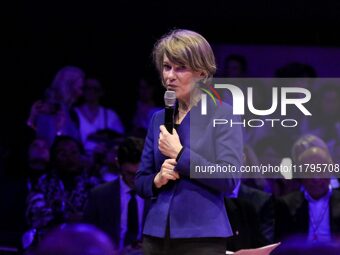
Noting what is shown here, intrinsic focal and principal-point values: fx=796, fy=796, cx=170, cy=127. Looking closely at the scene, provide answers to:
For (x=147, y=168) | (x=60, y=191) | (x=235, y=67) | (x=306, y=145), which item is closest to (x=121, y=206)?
(x=60, y=191)

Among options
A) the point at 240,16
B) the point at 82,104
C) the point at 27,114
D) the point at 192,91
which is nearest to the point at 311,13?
the point at 240,16

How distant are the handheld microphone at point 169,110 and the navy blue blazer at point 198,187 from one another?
64mm

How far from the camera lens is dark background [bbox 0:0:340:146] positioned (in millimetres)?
6176

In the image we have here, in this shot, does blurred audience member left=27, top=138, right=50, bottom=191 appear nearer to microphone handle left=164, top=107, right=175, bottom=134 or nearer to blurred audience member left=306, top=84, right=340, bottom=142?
blurred audience member left=306, top=84, right=340, bottom=142

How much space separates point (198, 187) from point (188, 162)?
3.6 inches

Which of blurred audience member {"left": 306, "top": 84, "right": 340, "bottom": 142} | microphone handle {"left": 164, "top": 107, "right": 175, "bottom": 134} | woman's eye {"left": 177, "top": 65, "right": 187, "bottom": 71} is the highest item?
blurred audience member {"left": 306, "top": 84, "right": 340, "bottom": 142}

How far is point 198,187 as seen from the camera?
237 centimetres

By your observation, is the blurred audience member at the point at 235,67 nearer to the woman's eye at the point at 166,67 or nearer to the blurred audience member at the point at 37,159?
the blurred audience member at the point at 37,159

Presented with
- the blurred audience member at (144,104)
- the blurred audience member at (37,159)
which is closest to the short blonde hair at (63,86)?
the blurred audience member at (37,159)

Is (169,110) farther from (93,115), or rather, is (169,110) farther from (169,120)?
(93,115)

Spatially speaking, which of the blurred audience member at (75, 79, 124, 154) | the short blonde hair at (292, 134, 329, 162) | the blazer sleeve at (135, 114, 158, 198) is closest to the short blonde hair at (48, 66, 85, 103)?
the blurred audience member at (75, 79, 124, 154)

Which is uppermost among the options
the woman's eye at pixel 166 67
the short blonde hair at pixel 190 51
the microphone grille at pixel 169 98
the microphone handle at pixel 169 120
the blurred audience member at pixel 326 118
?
the blurred audience member at pixel 326 118

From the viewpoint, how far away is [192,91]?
8.05 ft

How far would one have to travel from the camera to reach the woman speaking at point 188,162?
7.67ft
